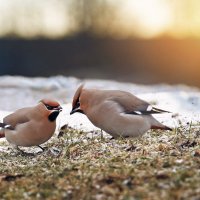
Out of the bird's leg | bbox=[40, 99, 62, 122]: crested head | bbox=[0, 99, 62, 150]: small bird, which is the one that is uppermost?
bbox=[40, 99, 62, 122]: crested head

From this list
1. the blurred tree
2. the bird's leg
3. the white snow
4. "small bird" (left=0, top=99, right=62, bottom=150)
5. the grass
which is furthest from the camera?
the blurred tree

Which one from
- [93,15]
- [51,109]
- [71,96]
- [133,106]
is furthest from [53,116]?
[93,15]

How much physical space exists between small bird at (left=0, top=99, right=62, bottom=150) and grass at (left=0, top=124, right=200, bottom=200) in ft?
0.43

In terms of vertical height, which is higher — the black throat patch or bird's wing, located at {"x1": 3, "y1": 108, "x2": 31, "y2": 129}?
the black throat patch

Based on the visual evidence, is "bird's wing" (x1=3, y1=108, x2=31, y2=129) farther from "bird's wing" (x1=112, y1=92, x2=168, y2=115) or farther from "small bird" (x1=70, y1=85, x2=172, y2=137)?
"bird's wing" (x1=112, y1=92, x2=168, y2=115)

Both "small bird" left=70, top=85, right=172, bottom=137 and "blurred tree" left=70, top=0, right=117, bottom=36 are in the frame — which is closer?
"small bird" left=70, top=85, right=172, bottom=137

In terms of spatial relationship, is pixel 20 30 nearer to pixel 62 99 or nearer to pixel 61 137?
pixel 62 99

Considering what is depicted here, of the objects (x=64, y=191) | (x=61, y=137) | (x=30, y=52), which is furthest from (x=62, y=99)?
(x=30, y=52)

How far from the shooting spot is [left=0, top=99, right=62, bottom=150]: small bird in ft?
19.8

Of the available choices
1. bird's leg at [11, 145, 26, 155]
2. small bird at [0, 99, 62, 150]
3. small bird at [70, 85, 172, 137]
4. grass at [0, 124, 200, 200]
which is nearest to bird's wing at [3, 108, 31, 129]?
small bird at [0, 99, 62, 150]

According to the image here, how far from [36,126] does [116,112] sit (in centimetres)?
76

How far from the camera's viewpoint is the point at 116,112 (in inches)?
242

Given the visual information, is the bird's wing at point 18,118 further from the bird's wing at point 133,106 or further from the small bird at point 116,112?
the bird's wing at point 133,106

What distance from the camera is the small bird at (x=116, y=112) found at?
6.09 m
